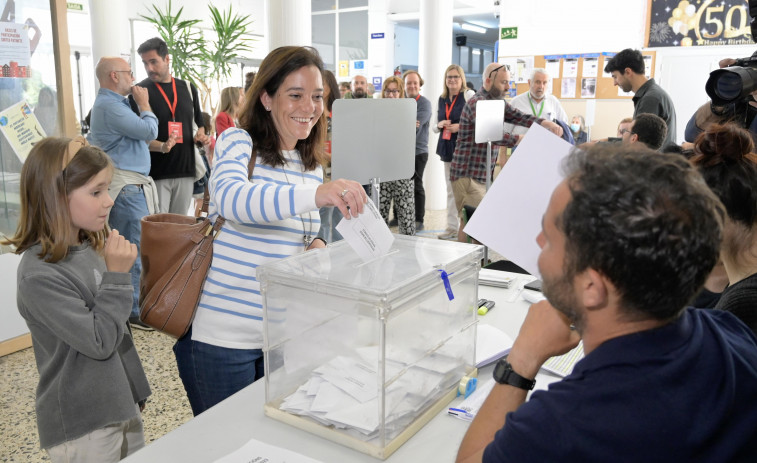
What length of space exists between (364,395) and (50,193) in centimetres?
97

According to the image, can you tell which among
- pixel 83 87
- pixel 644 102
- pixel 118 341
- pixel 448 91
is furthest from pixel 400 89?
pixel 83 87

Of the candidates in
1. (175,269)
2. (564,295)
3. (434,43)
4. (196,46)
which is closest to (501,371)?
(564,295)

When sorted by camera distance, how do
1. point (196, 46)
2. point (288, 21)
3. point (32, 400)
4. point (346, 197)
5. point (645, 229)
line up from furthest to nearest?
point (196, 46)
point (288, 21)
point (32, 400)
point (346, 197)
point (645, 229)

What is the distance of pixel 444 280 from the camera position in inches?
45.1

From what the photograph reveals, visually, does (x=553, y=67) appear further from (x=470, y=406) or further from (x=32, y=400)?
(x=470, y=406)

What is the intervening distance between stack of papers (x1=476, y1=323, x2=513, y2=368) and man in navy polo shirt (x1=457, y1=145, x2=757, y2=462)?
2.06ft

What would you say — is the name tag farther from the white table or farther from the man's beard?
the man's beard

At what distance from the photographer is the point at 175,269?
141cm

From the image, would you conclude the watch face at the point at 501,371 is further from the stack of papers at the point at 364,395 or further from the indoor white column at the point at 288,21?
the indoor white column at the point at 288,21

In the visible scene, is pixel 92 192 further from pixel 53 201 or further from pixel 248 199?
pixel 248 199

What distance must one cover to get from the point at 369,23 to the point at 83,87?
5015 mm

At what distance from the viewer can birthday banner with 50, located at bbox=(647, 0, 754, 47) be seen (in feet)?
19.0

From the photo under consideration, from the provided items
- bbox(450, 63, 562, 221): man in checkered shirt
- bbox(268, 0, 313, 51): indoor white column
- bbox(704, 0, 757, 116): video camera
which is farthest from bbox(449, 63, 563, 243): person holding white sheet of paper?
bbox(704, 0, 757, 116): video camera

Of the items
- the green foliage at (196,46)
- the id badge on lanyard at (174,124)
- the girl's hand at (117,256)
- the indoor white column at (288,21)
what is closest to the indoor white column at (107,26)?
the green foliage at (196,46)
